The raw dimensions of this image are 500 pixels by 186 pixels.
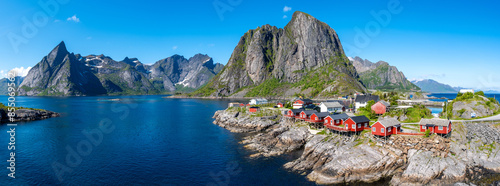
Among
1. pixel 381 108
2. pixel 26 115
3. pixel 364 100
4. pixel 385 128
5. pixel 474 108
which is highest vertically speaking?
pixel 364 100

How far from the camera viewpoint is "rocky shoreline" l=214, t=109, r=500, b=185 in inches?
1485

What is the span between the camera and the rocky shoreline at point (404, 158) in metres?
37.7

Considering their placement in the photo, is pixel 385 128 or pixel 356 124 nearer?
pixel 385 128

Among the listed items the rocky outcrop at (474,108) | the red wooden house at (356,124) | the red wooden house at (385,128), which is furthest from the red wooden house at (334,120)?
the rocky outcrop at (474,108)

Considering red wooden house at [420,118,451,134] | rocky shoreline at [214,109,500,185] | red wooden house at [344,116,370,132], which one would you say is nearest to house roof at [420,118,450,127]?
red wooden house at [420,118,451,134]

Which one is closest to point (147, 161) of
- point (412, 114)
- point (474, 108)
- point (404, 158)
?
point (404, 158)

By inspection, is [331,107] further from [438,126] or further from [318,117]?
[438,126]

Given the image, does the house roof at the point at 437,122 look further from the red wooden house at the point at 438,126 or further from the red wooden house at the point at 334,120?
the red wooden house at the point at 334,120

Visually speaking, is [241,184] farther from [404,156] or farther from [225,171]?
[404,156]

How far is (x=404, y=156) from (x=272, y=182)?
22.7 m

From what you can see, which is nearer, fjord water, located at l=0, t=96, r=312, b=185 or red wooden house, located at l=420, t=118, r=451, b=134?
fjord water, located at l=0, t=96, r=312, b=185

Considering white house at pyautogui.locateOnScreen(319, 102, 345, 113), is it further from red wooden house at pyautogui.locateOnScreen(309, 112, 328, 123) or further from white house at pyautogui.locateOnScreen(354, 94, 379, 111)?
red wooden house at pyautogui.locateOnScreen(309, 112, 328, 123)

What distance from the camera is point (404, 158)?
41781 mm

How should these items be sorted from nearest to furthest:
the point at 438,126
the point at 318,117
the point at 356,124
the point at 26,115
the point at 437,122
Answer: the point at 438,126
the point at 437,122
the point at 356,124
the point at 318,117
the point at 26,115
